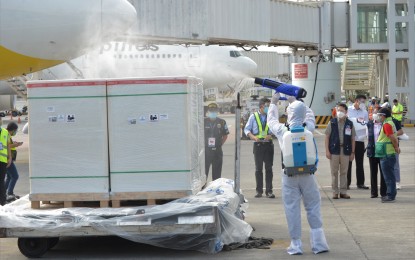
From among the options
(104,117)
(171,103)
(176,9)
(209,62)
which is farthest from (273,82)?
(209,62)

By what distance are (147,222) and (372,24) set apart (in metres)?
32.8

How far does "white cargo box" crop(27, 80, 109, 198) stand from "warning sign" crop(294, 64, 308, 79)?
3192 cm

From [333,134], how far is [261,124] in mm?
1264

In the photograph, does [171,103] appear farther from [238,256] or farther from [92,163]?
[238,256]

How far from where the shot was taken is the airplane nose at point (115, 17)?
1295 centimetres

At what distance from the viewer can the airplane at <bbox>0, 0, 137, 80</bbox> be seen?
41.4 feet

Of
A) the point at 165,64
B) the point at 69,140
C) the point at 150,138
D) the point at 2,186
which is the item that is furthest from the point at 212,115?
the point at 165,64

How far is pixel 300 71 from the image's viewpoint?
41000mm

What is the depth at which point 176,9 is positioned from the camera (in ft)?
90.3

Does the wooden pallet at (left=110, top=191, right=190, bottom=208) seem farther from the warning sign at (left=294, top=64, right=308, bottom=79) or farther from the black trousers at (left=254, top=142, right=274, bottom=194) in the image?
the warning sign at (left=294, top=64, right=308, bottom=79)

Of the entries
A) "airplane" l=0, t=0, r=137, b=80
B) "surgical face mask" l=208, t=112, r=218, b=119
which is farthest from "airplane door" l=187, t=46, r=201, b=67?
"airplane" l=0, t=0, r=137, b=80

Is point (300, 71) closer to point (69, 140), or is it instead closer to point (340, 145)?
point (340, 145)

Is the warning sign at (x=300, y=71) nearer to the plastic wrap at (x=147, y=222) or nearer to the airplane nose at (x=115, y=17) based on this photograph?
the airplane nose at (x=115, y=17)

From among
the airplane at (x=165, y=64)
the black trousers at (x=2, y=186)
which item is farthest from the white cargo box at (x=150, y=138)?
the airplane at (x=165, y=64)
